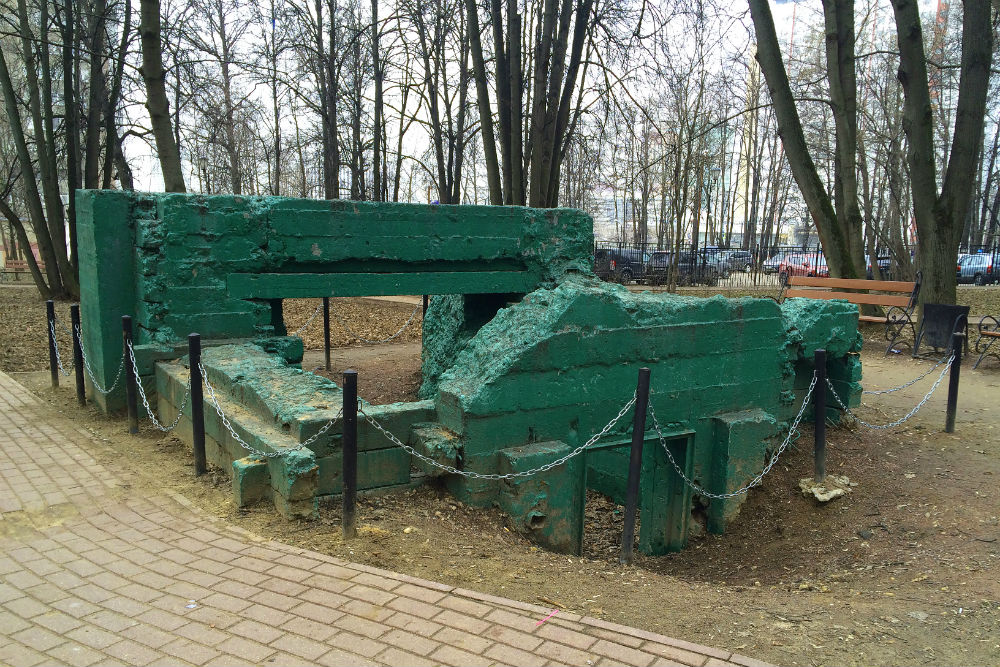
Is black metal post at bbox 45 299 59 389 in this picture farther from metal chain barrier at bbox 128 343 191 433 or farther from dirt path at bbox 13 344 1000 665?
metal chain barrier at bbox 128 343 191 433

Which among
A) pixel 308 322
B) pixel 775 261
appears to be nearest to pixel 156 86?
pixel 308 322

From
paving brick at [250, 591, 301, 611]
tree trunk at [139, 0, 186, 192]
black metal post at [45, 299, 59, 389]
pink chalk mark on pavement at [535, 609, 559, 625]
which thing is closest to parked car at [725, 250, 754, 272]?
tree trunk at [139, 0, 186, 192]

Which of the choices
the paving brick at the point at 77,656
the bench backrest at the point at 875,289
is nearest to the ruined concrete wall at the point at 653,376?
the paving brick at the point at 77,656

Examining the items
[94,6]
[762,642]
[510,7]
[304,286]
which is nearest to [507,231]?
[304,286]

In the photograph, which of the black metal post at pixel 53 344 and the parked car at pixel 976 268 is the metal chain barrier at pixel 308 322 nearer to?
the black metal post at pixel 53 344

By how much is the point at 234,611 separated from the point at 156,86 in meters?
10.4

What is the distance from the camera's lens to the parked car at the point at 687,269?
91.1ft

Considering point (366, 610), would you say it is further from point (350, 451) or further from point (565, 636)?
point (350, 451)

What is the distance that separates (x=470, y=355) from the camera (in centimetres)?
587

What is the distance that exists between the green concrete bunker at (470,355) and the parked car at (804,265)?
68.3ft

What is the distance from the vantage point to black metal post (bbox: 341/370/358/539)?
4.15 metres

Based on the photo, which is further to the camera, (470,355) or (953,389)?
(953,389)

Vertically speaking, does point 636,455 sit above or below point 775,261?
below

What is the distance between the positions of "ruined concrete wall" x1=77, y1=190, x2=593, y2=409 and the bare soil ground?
1.23 metres
